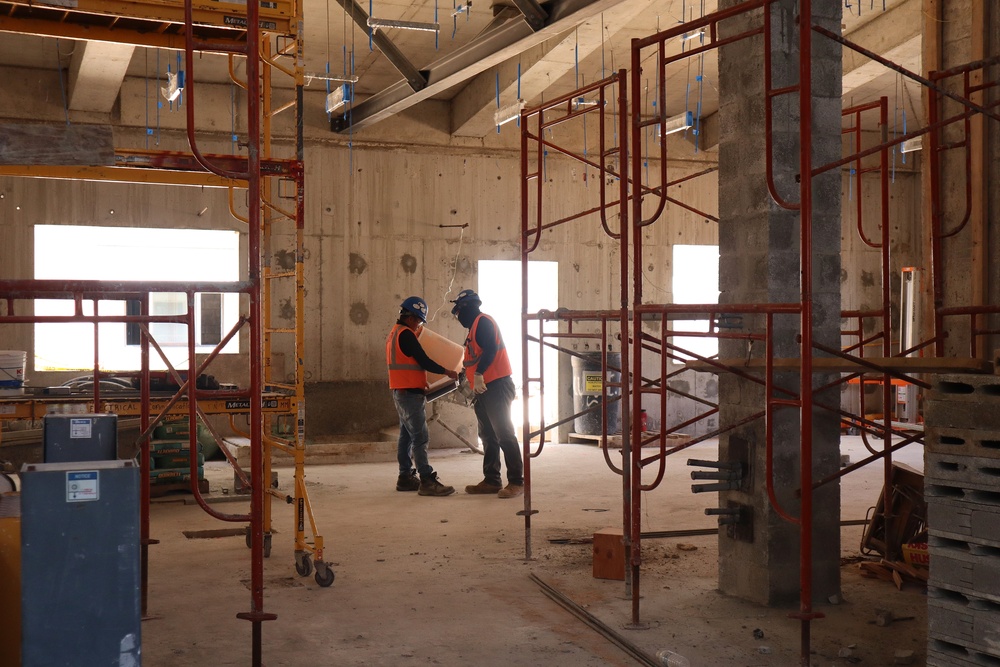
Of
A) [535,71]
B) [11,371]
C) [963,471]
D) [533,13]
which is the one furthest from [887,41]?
[11,371]

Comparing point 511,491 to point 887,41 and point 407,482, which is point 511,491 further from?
point 887,41

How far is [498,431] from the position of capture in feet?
34.4

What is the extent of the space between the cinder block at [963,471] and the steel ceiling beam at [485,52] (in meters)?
5.93

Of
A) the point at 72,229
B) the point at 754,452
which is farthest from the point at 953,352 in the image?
the point at 72,229

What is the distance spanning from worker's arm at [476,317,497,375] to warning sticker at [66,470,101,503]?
672 centimetres

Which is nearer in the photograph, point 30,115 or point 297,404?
point 297,404

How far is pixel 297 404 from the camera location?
21.9 ft

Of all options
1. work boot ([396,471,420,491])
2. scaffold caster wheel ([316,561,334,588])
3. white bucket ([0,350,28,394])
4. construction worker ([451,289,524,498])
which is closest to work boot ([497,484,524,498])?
construction worker ([451,289,524,498])

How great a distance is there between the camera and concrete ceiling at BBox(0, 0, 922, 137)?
35.4ft

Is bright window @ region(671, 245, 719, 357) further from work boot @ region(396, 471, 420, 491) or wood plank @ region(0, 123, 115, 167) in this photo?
wood plank @ region(0, 123, 115, 167)

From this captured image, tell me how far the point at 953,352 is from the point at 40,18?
262 inches

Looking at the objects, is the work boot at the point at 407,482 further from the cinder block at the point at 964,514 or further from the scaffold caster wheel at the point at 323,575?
the cinder block at the point at 964,514

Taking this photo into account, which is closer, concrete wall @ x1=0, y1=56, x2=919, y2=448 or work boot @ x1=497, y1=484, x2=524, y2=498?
work boot @ x1=497, y1=484, x2=524, y2=498

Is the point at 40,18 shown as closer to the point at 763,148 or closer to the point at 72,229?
the point at 763,148
